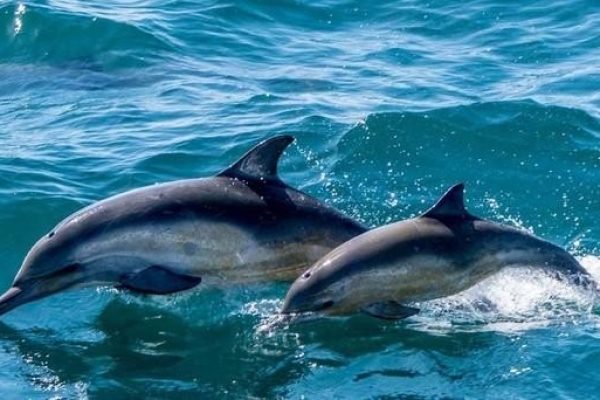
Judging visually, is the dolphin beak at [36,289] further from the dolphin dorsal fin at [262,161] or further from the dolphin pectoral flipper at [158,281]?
the dolphin dorsal fin at [262,161]

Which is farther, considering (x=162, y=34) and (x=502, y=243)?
(x=162, y=34)

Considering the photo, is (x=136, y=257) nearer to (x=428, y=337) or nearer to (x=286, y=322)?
(x=286, y=322)

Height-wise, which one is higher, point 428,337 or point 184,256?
point 184,256

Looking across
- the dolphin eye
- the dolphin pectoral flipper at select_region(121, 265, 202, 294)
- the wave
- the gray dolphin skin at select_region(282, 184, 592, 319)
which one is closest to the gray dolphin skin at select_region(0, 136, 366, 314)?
the dolphin pectoral flipper at select_region(121, 265, 202, 294)

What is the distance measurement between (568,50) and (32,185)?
8.91 meters

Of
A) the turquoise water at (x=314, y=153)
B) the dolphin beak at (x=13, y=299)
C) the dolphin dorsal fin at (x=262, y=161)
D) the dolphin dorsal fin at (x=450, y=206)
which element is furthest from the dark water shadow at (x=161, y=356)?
the dolphin dorsal fin at (x=450, y=206)

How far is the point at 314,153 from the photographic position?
50.2ft

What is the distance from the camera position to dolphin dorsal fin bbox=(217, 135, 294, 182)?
10.6 meters

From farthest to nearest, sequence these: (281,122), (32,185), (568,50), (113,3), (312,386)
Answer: (113,3), (568,50), (281,122), (32,185), (312,386)

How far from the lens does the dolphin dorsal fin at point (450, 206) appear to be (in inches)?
408

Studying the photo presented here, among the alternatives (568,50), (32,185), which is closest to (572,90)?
(568,50)

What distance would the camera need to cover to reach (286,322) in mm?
10047

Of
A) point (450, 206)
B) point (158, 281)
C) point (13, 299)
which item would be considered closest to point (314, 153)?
point (450, 206)

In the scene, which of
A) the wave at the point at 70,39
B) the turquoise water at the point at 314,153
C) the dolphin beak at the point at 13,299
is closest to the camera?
the turquoise water at the point at 314,153
